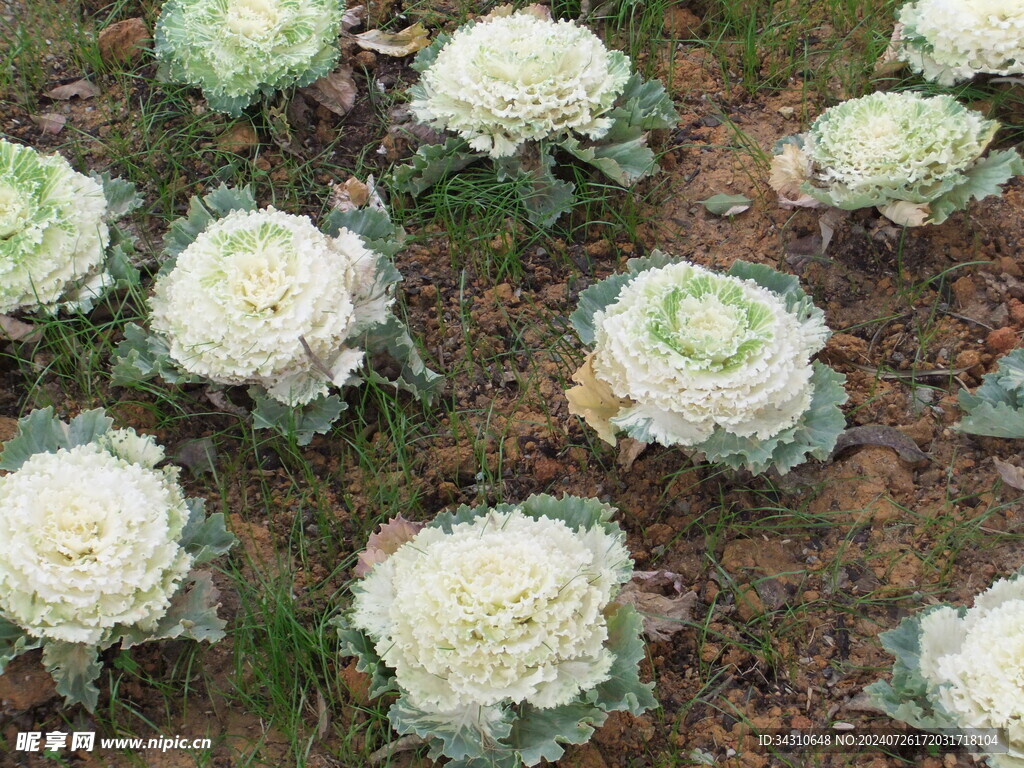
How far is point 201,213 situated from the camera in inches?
119

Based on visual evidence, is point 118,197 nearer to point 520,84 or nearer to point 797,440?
point 520,84

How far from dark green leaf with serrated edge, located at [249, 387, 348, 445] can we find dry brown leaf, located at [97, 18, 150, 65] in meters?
1.74

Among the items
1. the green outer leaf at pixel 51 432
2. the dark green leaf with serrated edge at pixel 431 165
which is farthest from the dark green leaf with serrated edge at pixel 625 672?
the dark green leaf with serrated edge at pixel 431 165

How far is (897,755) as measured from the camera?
2.35 meters

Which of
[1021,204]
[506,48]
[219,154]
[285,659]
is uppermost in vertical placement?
[506,48]

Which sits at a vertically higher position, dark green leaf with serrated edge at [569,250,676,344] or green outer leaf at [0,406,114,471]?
dark green leaf with serrated edge at [569,250,676,344]

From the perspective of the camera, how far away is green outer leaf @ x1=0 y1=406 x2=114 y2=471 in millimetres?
2594

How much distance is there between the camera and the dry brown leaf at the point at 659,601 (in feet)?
8.48

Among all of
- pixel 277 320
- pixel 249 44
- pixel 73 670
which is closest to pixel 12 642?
pixel 73 670

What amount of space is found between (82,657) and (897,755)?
1.96 metres

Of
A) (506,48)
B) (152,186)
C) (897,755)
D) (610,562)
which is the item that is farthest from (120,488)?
(897,755)

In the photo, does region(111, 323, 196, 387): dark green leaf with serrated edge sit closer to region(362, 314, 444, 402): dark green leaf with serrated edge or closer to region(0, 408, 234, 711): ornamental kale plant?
region(0, 408, 234, 711): ornamental kale plant

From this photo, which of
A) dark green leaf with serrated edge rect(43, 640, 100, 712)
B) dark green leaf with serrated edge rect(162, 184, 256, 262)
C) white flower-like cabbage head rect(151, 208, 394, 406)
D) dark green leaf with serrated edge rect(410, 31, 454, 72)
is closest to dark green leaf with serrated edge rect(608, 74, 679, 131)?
dark green leaf with serrated edge rect(410, 31, 454, 72)

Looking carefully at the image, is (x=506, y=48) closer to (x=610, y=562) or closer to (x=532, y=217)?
(x=532, y=217)
